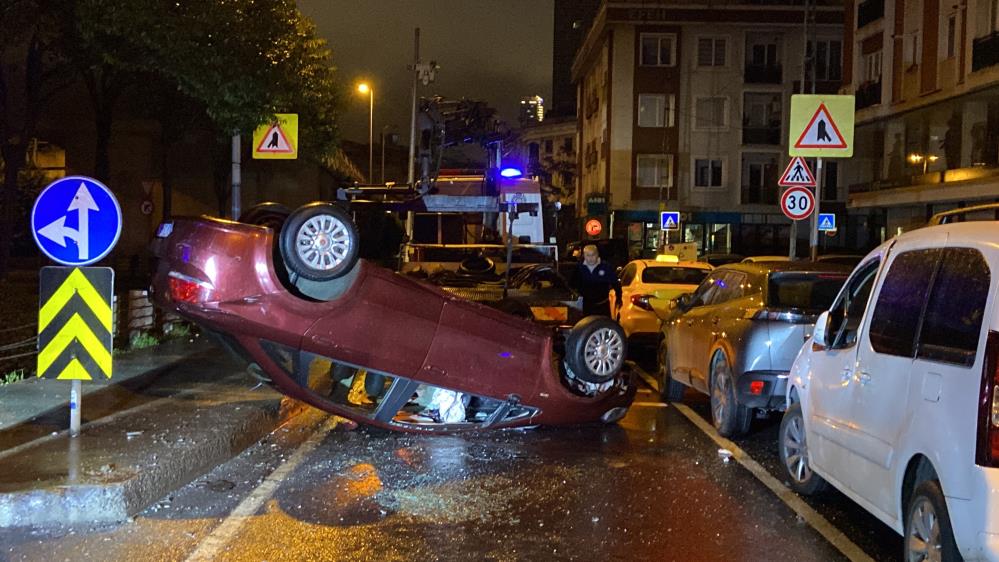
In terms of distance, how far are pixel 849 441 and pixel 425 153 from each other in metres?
11.5

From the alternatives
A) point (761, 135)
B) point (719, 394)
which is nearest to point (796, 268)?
point (719, 394)

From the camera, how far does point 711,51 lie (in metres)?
51.4

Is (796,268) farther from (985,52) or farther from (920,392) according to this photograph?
(985,52)

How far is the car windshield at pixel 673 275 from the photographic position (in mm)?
15891

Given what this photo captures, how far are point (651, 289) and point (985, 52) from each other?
1567 centimetres

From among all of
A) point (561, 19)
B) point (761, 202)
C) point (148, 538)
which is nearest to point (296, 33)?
point (148, 538)

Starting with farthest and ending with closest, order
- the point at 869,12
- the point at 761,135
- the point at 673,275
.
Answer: the point at 761,135
the point at 869,12
the point at 673,275

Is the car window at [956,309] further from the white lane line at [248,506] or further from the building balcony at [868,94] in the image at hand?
the building balcony at [868,94]

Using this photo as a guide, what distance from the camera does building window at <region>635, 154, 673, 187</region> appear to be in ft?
170

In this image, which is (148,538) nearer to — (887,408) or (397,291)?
(397,291)

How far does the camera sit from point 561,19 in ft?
327

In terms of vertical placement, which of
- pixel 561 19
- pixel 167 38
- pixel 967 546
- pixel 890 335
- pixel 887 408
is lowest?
pixel 967 546

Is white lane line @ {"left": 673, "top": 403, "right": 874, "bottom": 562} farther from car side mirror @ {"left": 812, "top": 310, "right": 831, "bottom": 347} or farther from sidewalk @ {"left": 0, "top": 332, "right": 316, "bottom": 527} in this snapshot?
sidewalk @ {"left": 0, "top": 332, "right": 316, "bottom": 527}

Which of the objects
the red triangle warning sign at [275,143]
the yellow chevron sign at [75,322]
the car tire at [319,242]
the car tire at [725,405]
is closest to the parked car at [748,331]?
the car tire at [725,405]
